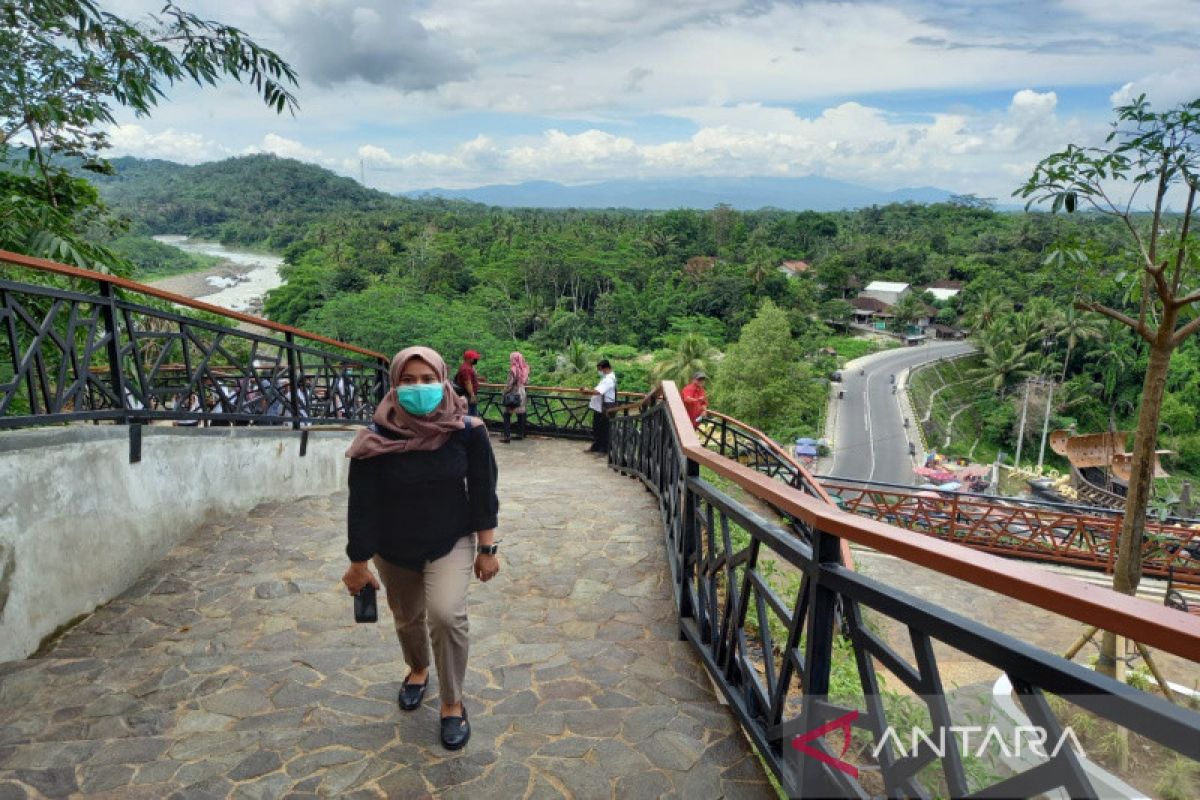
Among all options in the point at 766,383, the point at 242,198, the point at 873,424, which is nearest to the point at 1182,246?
the point at 766,383

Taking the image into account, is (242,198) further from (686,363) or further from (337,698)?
(337,698)

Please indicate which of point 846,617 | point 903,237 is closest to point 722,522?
point 846,617

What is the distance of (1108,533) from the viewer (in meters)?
11.5

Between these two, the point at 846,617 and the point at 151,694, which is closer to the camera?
the point at 846,617

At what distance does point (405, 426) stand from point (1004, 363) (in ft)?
174

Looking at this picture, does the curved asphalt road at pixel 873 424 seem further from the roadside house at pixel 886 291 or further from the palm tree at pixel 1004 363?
the roadside house at pixel 886 291

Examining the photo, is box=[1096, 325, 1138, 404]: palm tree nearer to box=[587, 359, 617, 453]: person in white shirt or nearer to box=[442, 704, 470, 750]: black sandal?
box=[587, 359, 617, 453]: person in white shirt

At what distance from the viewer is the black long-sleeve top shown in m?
2.46

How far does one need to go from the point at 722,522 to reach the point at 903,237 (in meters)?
89.9

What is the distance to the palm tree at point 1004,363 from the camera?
46625 millimetres

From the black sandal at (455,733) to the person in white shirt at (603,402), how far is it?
7.07 meters

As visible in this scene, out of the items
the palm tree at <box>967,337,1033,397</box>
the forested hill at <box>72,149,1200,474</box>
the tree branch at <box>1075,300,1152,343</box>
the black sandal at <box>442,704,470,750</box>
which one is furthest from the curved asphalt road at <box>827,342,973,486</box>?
the black sandal at <box>442,704,470,750</box>

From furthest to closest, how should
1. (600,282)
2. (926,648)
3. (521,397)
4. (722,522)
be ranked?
(600,282) → (521,397) → (722,522) → (926,648)

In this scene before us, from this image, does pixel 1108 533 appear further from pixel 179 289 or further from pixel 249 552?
pixel 179 289
